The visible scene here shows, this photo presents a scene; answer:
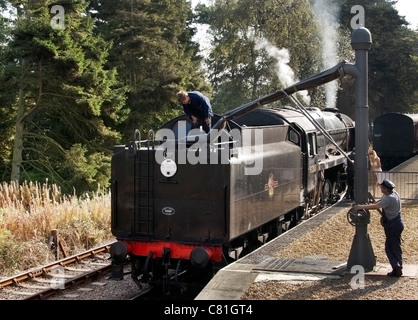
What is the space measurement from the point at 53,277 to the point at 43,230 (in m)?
Result: 2.32

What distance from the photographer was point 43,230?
12.3m

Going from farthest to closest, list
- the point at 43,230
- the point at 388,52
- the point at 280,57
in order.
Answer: the point at 388,52 → the point at 280,57 → the point at 43,230

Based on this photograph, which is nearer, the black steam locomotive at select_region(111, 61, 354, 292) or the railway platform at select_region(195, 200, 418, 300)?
the railway platform at select_region(195, 200, 418, 300)

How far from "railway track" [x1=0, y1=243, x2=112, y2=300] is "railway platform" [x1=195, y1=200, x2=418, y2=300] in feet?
10.1

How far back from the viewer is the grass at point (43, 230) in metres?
10.9

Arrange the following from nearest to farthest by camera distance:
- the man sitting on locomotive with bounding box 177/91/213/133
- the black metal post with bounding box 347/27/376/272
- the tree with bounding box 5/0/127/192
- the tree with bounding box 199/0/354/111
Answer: the black metal post with bounding box 347/27/376/272, the man sitting on locomotive with bounding box 177/91/213/133, the tree with bounding box 5/0/127/192, the tree with bounding box 199/0/354/111

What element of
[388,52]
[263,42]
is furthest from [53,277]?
[388,52]

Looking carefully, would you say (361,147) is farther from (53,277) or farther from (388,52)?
(388,52)

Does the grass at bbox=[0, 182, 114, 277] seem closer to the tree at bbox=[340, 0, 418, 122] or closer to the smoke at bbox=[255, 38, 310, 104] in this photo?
the smoke at bbox=[255, 38, 310, 104]

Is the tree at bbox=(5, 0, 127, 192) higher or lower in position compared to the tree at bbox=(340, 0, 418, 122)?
lower

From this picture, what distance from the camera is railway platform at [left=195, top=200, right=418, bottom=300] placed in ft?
24.0
